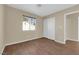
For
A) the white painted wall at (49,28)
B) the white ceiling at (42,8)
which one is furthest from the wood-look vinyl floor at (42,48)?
the white ceiling at (42,8)

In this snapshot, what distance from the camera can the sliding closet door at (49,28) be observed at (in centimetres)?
198

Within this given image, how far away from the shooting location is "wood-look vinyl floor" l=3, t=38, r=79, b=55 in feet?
5.87

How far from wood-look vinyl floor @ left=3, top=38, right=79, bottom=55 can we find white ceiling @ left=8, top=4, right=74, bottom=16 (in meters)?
0.61

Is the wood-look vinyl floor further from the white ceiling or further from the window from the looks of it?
the white ceiling

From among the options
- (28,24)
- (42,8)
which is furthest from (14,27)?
(42,8)

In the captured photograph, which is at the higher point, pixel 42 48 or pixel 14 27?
pixel 14 27

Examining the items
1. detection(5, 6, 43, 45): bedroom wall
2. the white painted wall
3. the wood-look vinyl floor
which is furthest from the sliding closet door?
detection(5, 6, 43, 45): bedroom wall

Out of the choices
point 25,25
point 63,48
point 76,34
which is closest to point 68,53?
point 63,48

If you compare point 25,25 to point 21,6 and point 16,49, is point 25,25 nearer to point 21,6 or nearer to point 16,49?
point 21,6

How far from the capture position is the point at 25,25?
73.1 inches

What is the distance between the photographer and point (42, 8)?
181 cm

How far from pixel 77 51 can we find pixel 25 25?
4.01 ft

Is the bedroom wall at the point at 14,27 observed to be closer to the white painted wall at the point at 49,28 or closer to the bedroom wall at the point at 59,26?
the white painted wall at the point at 49,28

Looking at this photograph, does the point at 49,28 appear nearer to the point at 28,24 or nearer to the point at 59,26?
the point at 59,26
